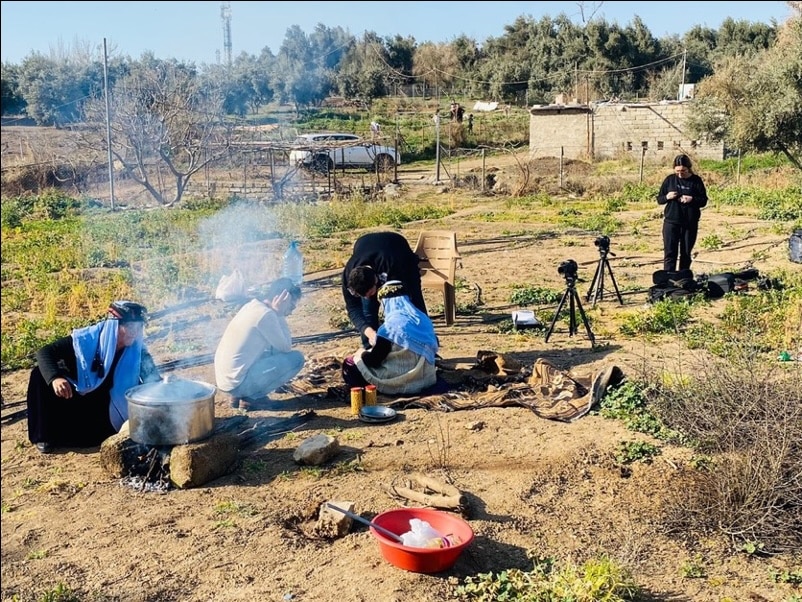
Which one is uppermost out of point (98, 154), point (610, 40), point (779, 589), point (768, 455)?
point (610, 40)

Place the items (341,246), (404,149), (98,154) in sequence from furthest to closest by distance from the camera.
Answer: (404,149) < (98,154) < (341,246)

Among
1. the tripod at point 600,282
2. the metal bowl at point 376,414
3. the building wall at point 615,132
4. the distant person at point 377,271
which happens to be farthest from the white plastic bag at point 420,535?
the building wall at point 615,132

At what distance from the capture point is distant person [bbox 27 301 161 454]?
Result: 16.8 ft

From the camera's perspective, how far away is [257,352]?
5.71m

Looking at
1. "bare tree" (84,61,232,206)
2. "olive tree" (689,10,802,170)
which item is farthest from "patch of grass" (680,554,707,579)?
"olive tree" (689,10,802,170)

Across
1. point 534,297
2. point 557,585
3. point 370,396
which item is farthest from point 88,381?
point 534,297

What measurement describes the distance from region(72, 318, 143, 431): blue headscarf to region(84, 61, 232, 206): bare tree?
37.2 ft

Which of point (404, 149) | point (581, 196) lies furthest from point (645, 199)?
point (404, 149)

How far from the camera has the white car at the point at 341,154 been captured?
20812mm

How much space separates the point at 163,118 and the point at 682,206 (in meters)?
10.6

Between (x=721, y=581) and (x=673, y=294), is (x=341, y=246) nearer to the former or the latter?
(x=673, y=294)

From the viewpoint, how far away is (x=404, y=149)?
2930cm

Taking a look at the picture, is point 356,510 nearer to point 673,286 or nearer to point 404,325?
point 404,325

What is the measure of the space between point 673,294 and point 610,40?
109ft
